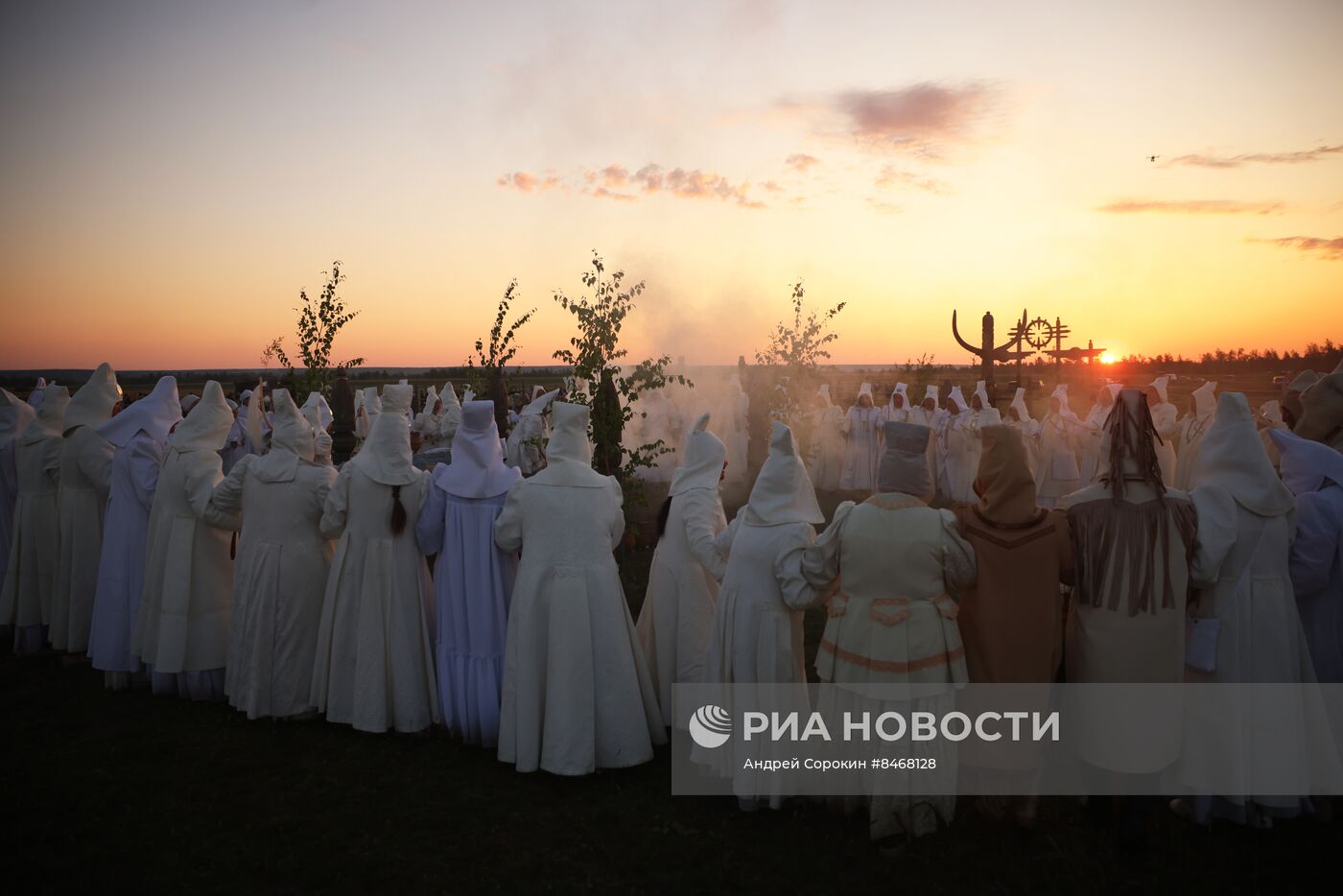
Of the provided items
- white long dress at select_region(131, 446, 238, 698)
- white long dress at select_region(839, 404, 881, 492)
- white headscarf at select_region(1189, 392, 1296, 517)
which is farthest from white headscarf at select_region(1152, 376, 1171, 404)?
white long dress at select_region(131, 446, 238, 698)

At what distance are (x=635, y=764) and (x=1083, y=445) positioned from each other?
34.3 feet

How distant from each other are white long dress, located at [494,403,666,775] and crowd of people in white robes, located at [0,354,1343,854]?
0.02m

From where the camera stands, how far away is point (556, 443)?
530cm

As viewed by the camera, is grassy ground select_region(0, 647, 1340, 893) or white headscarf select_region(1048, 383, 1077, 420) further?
white headscarf select_region(1048, 383, 1077, 420)

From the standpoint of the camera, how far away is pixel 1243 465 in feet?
14.4

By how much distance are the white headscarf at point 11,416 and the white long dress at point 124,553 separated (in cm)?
287

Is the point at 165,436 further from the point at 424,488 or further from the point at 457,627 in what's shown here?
the point at 457,627

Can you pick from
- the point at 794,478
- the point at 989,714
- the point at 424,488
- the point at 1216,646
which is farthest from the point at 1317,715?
the point at 424,488

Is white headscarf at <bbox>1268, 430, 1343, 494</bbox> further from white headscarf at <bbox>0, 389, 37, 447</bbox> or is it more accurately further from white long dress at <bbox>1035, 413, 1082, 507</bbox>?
white headscarf at <bbox>0, 389, 37, 447</bbox>

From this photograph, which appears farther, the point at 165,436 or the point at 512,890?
the point at 165,436

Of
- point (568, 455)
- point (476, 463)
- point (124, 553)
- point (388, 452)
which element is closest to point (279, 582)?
point (388, 452)

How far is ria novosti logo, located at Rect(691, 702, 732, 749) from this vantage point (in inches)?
191

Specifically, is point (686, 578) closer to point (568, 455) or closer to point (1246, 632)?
point (568, 455)

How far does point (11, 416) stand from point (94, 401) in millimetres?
2427
